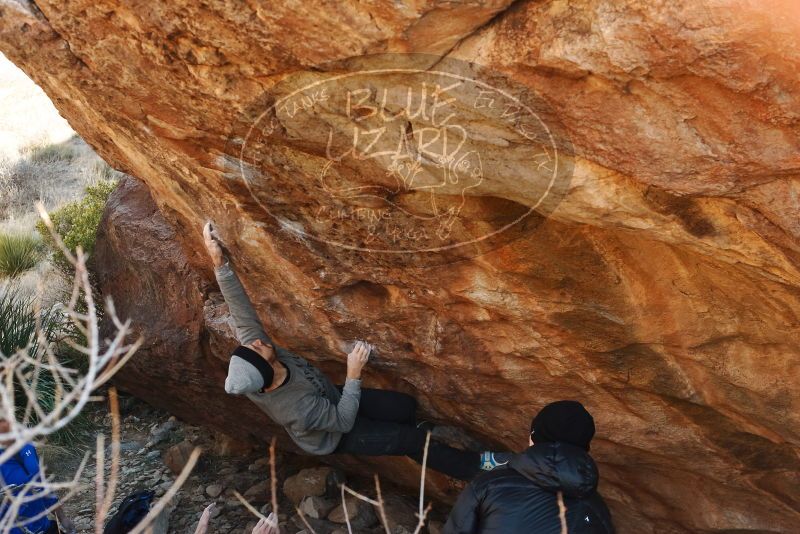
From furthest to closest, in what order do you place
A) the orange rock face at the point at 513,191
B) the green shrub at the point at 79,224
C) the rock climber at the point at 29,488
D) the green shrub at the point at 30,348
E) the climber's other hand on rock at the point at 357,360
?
the green shrub at the point at 79,224, the green shrub at the point at 30,348, the climber's other hand on rock at the point at 357,360, the rock climber at the point at 29,488, the orange rock face at the point at 513,191

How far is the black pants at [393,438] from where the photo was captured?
4449 millimetres

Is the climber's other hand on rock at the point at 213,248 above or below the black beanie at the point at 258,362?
above

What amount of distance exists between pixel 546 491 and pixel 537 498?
0.04 meters

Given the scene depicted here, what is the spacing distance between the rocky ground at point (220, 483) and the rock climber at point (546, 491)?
2.28 metres

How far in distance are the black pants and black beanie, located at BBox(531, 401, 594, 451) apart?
1242 mm

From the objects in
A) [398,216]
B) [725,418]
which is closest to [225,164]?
[398,216]

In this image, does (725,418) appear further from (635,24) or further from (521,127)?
(635,24)

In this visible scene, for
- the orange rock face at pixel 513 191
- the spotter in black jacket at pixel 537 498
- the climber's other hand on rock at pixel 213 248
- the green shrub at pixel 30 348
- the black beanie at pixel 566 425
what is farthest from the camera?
the green shrub at pixel 30 348

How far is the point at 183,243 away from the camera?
5.41m

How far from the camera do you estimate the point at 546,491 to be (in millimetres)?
3107

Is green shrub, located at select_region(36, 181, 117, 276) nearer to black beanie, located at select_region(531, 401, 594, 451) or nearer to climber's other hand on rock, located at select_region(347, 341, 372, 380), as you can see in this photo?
climber's other hand on rock, located at select_region(347, 341, 372, 380)

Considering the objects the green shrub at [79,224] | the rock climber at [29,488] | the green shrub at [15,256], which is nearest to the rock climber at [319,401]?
the rock climber at [29,488]

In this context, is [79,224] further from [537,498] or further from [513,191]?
[537,498]

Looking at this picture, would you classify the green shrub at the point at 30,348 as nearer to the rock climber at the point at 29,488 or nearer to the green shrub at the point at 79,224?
the green shrub at the point at 79,224
